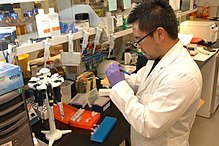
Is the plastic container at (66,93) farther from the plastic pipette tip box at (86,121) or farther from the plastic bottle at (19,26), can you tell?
the plastic bottle at (19,26)

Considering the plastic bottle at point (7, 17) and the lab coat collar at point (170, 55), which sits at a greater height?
the plastic bottle at point (7, 17)

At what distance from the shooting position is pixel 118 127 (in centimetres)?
137

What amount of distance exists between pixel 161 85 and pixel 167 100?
0.28 feet

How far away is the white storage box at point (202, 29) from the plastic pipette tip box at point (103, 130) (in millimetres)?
2332

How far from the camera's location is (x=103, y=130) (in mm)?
1308

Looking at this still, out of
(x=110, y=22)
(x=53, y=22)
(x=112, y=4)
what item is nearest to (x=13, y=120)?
(x=53, y=22)

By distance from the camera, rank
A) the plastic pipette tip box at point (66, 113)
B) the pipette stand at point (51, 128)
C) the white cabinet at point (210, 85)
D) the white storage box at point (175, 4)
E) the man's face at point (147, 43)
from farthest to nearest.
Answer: the white cabinet at point (210, 85) → the white storage box at point (175, 4) → the plastic pipette tip box at point (66, 113) → the pipette stand at point (51, 128) → the man's face at point (147, 43)

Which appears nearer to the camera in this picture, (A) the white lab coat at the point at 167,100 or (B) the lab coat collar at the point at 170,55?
(A) the white lab coat at the point at 167,100

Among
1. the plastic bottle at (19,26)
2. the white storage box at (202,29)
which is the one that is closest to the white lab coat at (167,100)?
the plastic bottle at (19,26)

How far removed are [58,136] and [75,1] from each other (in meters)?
1.05

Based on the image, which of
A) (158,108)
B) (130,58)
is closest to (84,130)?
(158,108)

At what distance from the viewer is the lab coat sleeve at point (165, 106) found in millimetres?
984

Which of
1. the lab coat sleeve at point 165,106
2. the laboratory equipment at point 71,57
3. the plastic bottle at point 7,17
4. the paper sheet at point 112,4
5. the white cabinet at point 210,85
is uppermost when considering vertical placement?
the paper sheet at point 112,4

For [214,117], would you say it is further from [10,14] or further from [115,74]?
[10,14]
